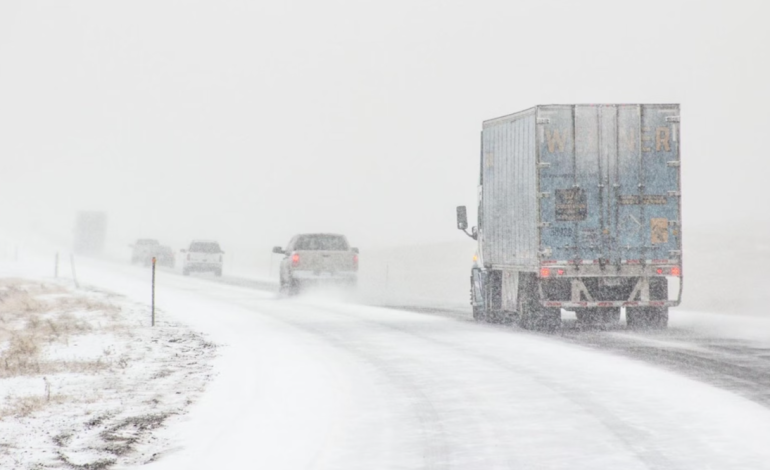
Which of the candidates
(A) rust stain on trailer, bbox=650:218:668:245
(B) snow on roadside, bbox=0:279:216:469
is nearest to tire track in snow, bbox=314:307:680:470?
(B) snow on roadside, bbox=0:279:216:469

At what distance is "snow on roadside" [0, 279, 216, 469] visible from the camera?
729 cm

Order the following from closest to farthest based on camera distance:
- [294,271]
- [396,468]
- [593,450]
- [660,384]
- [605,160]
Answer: [396,468] → [593,450] → [660,384] → [605,160] → [294,271]

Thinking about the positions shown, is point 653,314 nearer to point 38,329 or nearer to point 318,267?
point 38,329

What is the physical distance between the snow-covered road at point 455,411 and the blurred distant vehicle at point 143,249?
44.3 meters

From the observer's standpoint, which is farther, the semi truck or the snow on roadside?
the semi truck

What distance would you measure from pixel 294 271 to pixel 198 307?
4.60m

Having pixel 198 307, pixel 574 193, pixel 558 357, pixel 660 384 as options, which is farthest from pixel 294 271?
pixel 660 384

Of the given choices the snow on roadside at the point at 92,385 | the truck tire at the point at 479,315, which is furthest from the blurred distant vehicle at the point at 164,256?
the truck tire at the point at 479,315

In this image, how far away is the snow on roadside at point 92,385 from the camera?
7.29 m

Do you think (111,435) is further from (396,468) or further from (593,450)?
(593,450)

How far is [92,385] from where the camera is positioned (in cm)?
1073

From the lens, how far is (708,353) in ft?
44.1

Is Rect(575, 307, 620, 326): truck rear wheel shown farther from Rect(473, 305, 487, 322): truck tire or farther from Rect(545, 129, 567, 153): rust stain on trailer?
Rect(545, 129, 567, 153): rust stain on trailer

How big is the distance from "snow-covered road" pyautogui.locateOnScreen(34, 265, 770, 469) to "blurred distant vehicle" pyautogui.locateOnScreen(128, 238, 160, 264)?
44312 mm
